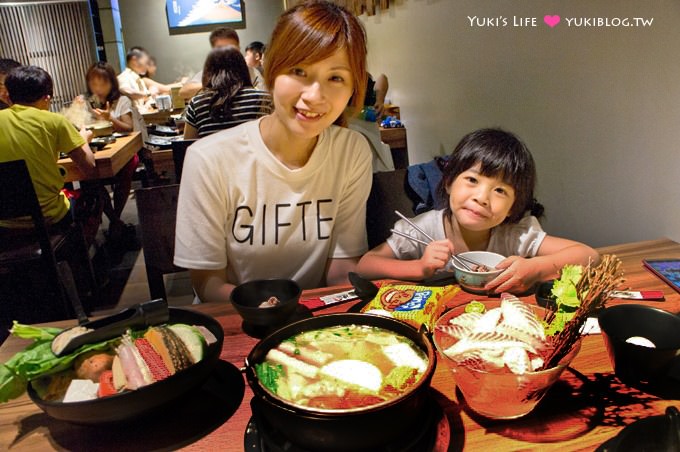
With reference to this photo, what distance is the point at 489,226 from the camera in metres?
1.50

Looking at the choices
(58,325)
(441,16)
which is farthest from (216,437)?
(441,16)

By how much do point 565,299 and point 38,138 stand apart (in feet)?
9.86

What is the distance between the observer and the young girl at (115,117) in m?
4.38

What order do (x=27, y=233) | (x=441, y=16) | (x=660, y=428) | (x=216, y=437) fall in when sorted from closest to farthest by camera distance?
1. (x=660, y=428)
2. (x=216, y=437)
3. (x=27, y=233)
4. (x=441, y=16)

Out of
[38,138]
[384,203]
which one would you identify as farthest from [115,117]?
[384,203]

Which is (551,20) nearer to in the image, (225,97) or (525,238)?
(525,238)

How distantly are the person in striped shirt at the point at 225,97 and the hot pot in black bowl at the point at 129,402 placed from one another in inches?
101

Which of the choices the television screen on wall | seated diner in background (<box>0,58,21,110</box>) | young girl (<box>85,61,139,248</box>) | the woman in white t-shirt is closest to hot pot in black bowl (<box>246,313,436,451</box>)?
the woman in white t-shirt

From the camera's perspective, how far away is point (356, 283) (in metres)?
1.21

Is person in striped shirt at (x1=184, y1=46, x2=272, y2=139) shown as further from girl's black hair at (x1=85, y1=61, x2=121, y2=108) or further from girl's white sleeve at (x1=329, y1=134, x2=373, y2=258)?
girl's black hair at (x1=85, y1=61, x2=121, y2=108)

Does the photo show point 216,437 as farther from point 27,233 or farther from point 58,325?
point 27,233

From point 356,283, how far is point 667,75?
46.3 inches

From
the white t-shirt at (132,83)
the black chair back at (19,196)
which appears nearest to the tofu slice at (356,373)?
the black chair back at (19,196)

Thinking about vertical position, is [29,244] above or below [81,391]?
below
